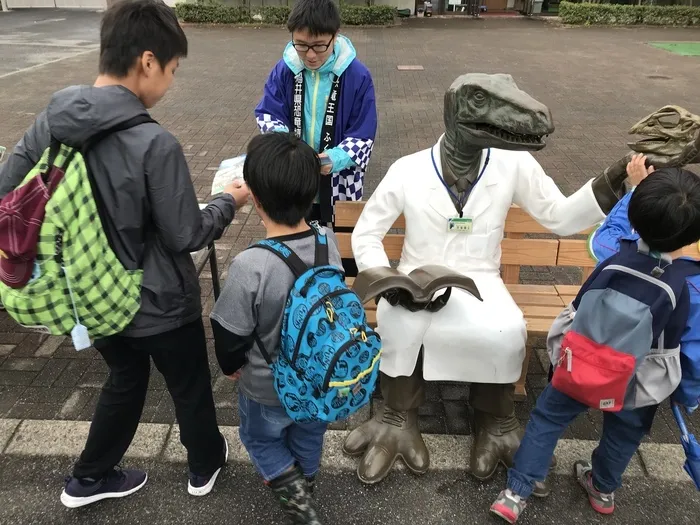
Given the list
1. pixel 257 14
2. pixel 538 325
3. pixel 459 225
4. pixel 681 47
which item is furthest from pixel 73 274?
pixel 257 14

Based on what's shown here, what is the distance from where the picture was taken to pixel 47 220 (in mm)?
1605

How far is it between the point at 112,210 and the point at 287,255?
0.54 meters

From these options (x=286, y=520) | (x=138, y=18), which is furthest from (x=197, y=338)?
(x=138, y=18)

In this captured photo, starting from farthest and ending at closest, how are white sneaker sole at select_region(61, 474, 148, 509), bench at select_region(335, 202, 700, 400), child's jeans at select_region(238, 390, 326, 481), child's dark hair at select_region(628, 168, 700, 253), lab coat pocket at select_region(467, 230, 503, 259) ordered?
bench at select_region(335, 202, 700, 400), lab coat pocket at select_region(467, 230, 503, 259), white sneaker sole at select_region(61, 474, 148, 509), child's jeans at select_region(238, 390, 326, 481), child's dark hair at select_region(628, 168, 700, 253)

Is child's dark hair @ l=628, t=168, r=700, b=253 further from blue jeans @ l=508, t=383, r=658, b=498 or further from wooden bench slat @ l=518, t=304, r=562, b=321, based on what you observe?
wooden bench slat @ l=518, t=304, r=562, b=321

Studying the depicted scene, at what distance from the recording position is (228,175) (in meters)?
2.15

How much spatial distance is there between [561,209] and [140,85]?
5.90 feet

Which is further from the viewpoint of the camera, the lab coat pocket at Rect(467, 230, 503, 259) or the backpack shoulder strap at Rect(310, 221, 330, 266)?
the lab coat pocket at Rect(467, 230, 503, 259)

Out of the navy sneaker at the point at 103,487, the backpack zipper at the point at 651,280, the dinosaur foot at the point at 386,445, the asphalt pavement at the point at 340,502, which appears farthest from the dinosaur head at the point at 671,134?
the navy sneaker at the point at 103,487

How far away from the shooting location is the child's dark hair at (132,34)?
1621mm

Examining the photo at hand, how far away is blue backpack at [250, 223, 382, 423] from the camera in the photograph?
1.71 metres

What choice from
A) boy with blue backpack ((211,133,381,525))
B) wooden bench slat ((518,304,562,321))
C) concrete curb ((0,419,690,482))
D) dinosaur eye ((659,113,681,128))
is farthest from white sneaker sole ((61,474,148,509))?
dinosaur eye ((659,113,681,128))

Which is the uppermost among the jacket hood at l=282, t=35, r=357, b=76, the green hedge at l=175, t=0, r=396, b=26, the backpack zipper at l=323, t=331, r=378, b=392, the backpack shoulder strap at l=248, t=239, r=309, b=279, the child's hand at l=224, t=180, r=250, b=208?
the green hedge at l=175, t=0, r=396, b=26

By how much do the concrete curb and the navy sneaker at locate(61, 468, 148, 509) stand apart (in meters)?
0.16
